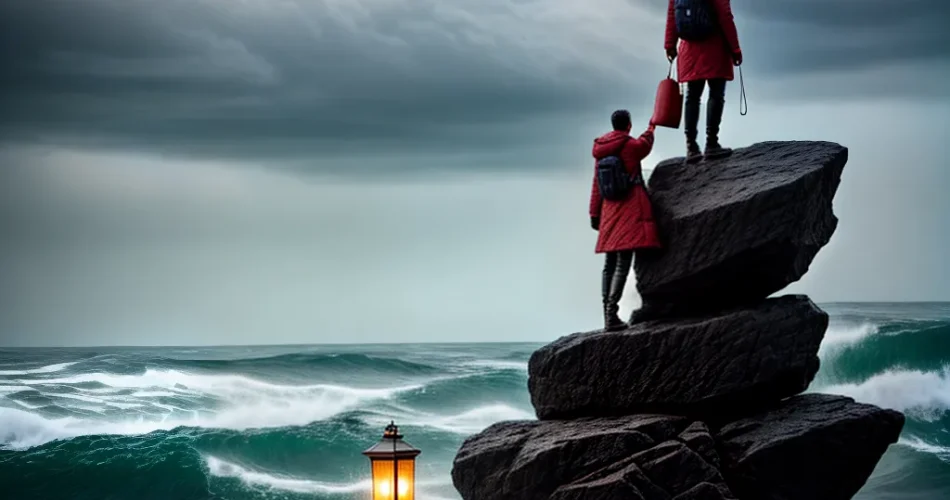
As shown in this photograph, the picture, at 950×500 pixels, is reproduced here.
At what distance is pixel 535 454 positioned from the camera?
1398 cm

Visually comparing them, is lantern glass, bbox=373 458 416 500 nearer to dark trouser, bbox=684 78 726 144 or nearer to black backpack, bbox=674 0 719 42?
dark trouser, bbox=684 78 726 144

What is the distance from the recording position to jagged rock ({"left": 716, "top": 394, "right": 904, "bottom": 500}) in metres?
13.5

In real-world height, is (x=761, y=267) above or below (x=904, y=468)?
above

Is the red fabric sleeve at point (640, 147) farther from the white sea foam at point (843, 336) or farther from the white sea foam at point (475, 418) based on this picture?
the white sea foam at point (475, 418)

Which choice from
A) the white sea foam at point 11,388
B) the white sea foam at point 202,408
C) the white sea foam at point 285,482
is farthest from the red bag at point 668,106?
the white sea foam at point 11,388

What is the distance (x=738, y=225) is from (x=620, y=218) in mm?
1202

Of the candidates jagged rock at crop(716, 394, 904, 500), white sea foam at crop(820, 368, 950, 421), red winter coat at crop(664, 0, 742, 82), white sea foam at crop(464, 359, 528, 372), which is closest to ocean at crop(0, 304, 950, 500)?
white sea foam at crop(820, 368, 950, 421)

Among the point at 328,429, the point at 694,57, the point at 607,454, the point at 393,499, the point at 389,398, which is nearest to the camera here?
the point at 393,499

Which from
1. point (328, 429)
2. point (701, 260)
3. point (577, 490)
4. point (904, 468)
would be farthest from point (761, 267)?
point (328, 429)

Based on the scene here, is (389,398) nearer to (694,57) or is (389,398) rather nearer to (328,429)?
(328,429)

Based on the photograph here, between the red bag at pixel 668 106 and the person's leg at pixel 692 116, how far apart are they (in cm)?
9

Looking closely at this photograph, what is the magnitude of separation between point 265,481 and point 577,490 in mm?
18995

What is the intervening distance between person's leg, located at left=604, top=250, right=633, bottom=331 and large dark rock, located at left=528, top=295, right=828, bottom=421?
21 centimetres

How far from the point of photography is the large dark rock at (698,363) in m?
13.9
